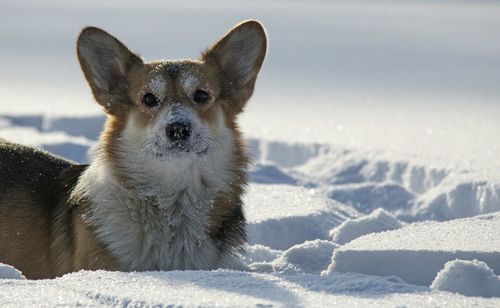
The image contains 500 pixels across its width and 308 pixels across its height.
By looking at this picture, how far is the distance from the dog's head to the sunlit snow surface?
2.20 feet

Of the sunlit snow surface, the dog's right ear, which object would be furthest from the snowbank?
the dog's right ear

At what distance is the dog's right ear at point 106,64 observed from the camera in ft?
15.4

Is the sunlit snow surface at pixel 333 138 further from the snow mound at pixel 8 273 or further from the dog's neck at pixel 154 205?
the dog's neck at pixel 154 205

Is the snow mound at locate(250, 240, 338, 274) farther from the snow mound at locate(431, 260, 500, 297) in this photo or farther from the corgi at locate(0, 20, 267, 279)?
the snow mound at locate(431, 260, 500, 297)

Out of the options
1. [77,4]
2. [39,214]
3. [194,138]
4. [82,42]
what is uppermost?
[77,4]

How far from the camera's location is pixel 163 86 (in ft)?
14.8

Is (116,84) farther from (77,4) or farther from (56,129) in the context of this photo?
(77,4)

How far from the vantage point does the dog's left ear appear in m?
4.87

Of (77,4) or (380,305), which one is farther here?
(77,4)

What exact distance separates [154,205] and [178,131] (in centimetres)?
37

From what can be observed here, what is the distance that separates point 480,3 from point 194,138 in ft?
39.1

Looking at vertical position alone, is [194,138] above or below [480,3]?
below

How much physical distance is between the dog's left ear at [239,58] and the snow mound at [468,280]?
170 centimetres

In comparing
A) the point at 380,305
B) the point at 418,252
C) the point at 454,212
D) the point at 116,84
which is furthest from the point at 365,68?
the point at 380,305
